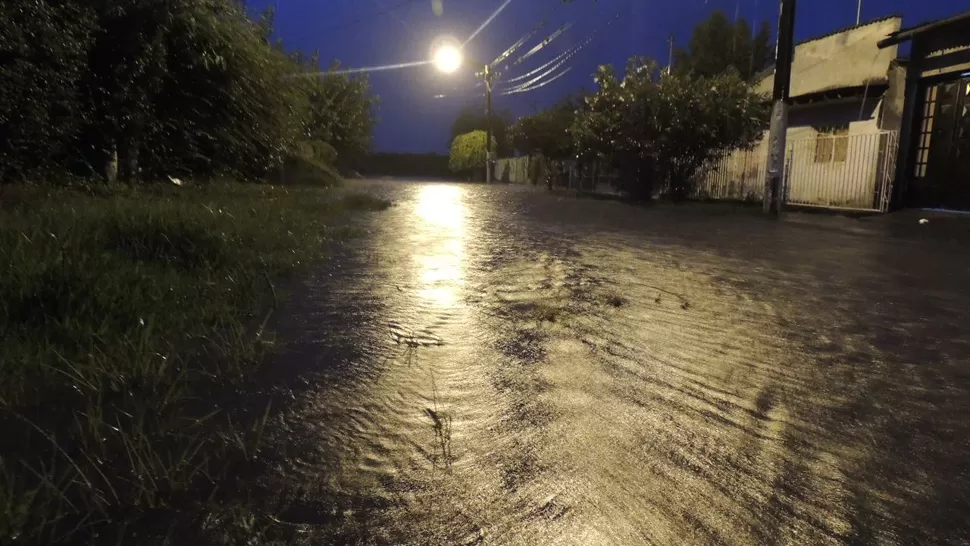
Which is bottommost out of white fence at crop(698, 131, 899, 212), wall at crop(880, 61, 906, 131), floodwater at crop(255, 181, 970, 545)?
floodwater at crop(255, 181, 970, 545)

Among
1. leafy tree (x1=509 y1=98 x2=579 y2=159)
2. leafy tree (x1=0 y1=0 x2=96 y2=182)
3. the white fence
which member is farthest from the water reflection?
leafy tree (x1=509 y1=98 x2=579 y2=159)

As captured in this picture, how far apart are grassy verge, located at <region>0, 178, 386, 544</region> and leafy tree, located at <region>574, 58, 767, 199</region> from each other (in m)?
13.7

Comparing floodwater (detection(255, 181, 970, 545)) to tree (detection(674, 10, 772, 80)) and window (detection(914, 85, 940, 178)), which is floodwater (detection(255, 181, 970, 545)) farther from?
tree (detection(674, 10, 772, 80))

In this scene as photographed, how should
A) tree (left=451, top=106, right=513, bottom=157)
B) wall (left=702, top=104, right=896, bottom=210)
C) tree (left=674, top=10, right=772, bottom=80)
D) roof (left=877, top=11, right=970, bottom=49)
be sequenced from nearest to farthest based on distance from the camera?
roof (left=877, top=11, right=970, bottom=49)
wall (left=702, top=104, right=896, bottom=210)
tree (left=674, top=10, right=772, bottom=80)
tree (left=451, top=106, right=513, bottom=157)

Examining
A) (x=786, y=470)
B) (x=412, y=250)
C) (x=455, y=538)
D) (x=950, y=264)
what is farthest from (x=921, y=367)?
(x=412, y=250)

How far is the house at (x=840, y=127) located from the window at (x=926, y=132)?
47cm

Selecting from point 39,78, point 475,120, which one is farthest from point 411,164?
point 39,78

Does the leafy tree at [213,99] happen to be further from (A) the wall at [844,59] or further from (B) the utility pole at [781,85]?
(A) the wall at [844,59]

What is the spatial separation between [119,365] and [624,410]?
2.44 metres

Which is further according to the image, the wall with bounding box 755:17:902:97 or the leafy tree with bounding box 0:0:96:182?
the wall with bounding box 755:17:902:97

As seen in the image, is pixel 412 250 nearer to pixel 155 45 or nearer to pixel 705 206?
pixel 155 45

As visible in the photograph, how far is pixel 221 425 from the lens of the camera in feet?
Answer: 8.27

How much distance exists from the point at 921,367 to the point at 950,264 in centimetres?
448

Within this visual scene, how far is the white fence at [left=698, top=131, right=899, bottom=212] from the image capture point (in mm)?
13430
